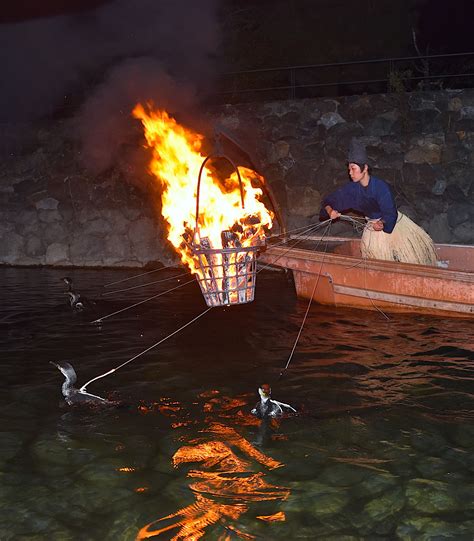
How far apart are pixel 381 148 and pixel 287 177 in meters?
1.97

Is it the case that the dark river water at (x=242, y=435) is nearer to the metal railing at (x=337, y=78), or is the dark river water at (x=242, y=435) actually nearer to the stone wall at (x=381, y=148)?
the stone wall at (x=381, y=148)

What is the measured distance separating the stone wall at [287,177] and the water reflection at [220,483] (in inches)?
341

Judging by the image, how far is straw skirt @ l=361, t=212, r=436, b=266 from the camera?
9055 millimetres

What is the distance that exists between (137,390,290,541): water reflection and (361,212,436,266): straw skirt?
432 cm

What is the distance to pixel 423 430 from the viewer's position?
5145mm

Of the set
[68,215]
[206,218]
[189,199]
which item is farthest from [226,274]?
[68,215]

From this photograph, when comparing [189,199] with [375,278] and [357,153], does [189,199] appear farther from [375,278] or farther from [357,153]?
[375,278]

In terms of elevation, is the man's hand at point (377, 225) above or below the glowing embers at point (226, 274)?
above

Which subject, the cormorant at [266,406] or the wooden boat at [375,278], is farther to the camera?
the wooden boat at [375,278]

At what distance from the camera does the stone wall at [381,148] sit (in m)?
12.8

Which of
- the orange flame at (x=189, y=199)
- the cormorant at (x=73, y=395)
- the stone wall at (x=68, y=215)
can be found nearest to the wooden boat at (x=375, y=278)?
the orange flame at (x=189, y=199)

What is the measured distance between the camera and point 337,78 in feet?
66.6

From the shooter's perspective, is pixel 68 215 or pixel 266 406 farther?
pixel 68 215

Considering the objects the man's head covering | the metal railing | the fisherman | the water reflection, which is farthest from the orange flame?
the metal railing
